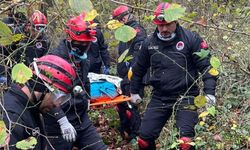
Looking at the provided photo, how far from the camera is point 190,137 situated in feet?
17.6

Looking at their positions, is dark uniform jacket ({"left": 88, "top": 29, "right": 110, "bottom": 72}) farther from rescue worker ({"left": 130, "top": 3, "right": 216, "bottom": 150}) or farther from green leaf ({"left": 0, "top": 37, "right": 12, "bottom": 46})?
green leaf ({"left": 0, "top": 37, "right": 12, "bottom": 46})

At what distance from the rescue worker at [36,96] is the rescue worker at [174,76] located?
1821 mm

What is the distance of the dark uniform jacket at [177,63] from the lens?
214 inches

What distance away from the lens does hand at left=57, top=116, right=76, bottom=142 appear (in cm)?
484

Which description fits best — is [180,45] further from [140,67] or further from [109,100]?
[109,100]

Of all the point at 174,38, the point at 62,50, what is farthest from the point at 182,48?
the point at 62,50

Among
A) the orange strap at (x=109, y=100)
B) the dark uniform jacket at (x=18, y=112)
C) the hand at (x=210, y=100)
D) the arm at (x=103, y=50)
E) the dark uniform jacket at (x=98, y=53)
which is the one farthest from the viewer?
the arm at (x=103, y=50)

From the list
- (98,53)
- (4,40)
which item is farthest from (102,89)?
(4,40)

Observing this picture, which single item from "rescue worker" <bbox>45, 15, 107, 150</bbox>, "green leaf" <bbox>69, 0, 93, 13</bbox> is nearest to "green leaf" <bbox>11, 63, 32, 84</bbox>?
"green leaf" <bbox>69, 0, 93, 13</bbox>

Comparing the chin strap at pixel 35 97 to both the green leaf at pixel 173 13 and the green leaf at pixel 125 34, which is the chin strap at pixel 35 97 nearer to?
the green leaf at pixel 125 34

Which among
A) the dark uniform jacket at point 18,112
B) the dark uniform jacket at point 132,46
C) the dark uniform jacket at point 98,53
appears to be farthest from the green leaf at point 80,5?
the dark uniform jacket at point 98,53

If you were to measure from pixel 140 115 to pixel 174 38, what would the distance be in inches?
90.1

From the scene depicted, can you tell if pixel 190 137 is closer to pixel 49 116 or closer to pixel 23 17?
pixel 49 116

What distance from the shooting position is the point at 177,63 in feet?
17.8
